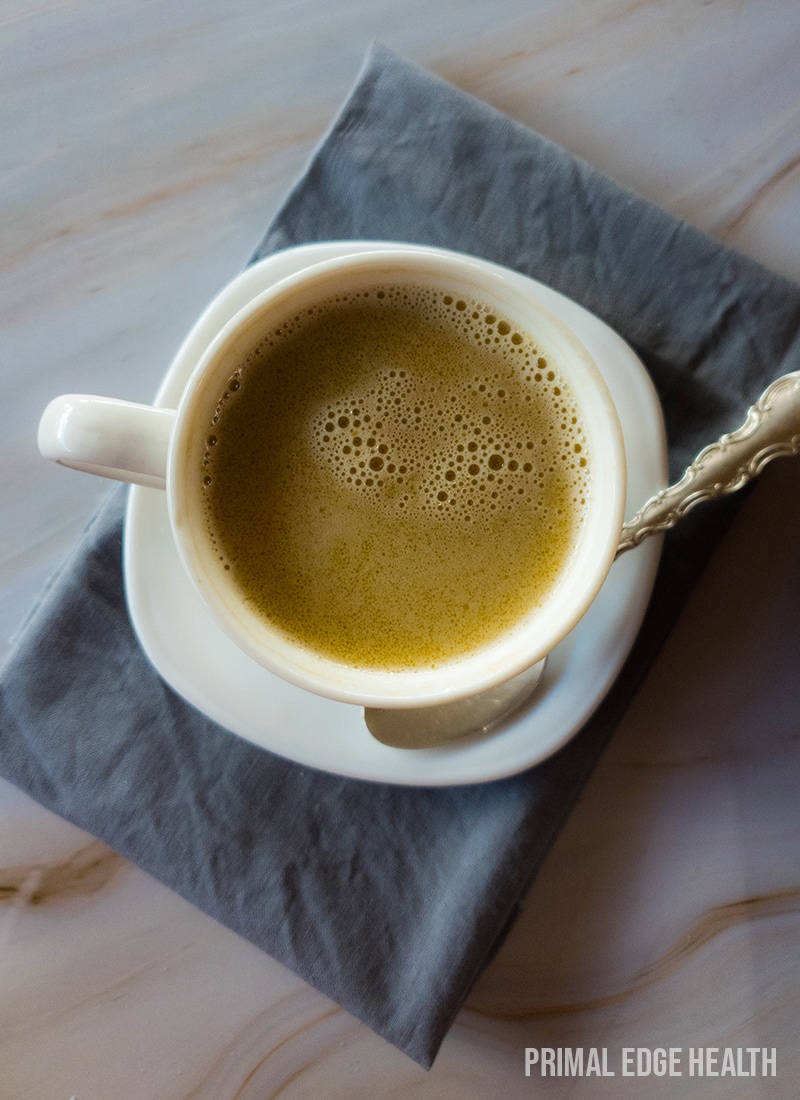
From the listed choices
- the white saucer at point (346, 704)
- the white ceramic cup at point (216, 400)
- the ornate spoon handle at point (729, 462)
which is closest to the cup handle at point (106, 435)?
the white ceramic cup at point (216, 400)

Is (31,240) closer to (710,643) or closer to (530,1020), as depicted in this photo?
(710,643)

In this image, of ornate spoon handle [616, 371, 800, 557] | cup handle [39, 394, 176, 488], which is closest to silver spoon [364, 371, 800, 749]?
ornate spoon handle [616, 371, 800, 557]

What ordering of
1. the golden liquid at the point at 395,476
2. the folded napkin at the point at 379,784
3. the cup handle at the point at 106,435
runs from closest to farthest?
the cup handle at the point at 106,435, the golden liquid at the point at 395,476, the folded napkin at the point at 379,784

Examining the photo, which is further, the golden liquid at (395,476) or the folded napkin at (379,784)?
the folded napkin at (379,784)

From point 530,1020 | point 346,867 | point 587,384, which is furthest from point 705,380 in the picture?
point 530,1020

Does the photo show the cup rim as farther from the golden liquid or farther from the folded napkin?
the folded napkin

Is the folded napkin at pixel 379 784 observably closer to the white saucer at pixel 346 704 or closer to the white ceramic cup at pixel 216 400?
the white saucer at pixel 346 704
